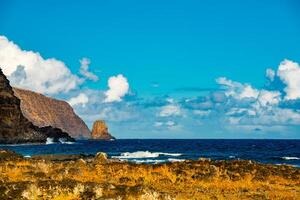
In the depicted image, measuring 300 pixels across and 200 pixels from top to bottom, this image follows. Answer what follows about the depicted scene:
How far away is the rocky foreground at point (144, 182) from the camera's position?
67.8ft

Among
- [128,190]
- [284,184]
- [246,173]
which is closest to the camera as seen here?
[128,190]

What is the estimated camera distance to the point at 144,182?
126 ft

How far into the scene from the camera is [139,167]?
48969 mm

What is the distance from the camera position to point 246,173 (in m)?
47.1

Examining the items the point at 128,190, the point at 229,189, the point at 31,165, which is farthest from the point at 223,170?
the point at 128,190

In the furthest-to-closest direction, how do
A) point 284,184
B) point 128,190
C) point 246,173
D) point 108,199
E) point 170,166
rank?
point 170,166
point 246,173
point 284,184
point 128,190
point 108,199

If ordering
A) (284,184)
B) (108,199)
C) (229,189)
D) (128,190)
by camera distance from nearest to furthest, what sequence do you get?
(108,199) < (128,190) < (229,189) < (284,184)

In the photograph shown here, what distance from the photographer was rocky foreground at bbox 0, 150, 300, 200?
67.8 feet

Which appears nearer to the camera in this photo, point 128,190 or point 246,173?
point 128,190

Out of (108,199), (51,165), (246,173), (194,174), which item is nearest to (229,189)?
(194,174)

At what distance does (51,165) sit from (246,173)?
18456 mm

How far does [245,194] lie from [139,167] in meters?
16.7

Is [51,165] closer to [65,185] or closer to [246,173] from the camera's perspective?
[246,173]

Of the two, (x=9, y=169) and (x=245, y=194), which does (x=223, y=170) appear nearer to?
(x=245, y=194)
